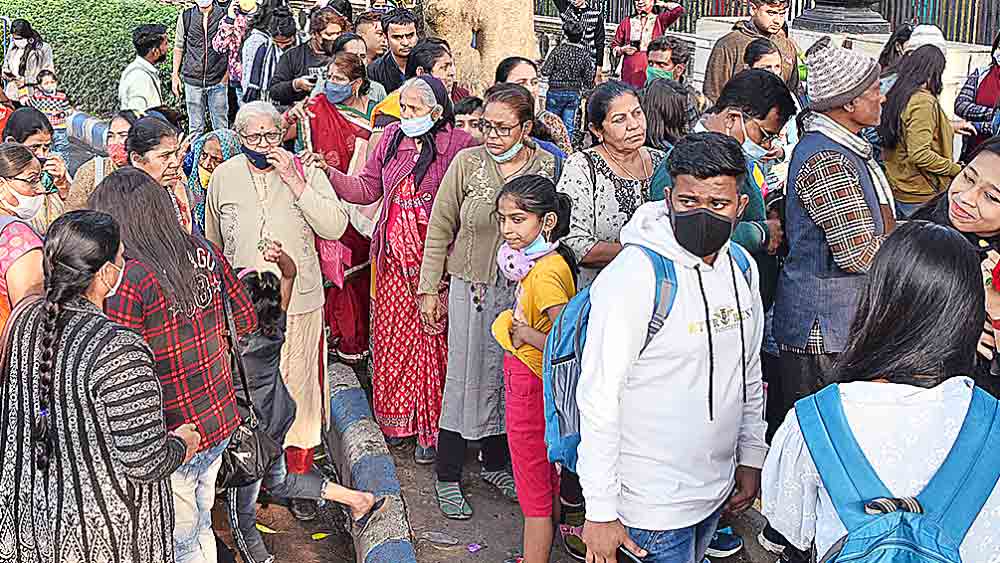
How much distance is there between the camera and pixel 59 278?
3.69 m

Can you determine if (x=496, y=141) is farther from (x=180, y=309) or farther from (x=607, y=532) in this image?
(x=607, y=532)

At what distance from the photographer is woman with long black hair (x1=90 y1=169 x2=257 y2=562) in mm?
4070

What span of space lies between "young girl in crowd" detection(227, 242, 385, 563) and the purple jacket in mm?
937

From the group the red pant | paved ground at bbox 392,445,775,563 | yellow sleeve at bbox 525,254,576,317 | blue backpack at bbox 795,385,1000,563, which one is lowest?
paved ground at bbox 392,445,775,563

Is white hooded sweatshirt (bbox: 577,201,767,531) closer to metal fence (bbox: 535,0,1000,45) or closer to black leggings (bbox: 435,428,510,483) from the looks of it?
black leggings (bbox: 435,428,510,483)

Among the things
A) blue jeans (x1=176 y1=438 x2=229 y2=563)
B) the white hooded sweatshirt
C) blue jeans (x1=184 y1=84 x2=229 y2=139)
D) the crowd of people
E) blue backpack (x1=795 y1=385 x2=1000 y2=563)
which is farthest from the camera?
blue jeans (x1=184 y1=84 x2=229 y2=139)

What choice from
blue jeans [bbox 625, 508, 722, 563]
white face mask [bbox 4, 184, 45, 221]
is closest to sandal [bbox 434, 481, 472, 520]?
blue jeans [bbox 625, 508, 722, 563]

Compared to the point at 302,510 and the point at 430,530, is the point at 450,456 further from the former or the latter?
the point at 302,510

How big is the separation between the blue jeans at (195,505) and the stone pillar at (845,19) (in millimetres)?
8548

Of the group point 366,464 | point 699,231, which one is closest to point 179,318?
point 699,231

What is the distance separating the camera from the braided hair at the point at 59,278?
3.64m

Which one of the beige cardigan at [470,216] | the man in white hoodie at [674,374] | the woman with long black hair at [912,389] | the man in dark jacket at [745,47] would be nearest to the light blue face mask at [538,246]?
the beige cardigan at [470,216]

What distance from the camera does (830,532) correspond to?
112 inches

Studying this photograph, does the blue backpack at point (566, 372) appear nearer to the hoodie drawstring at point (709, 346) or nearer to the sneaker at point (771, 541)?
the hoodie drawstring at point (709, 346)
